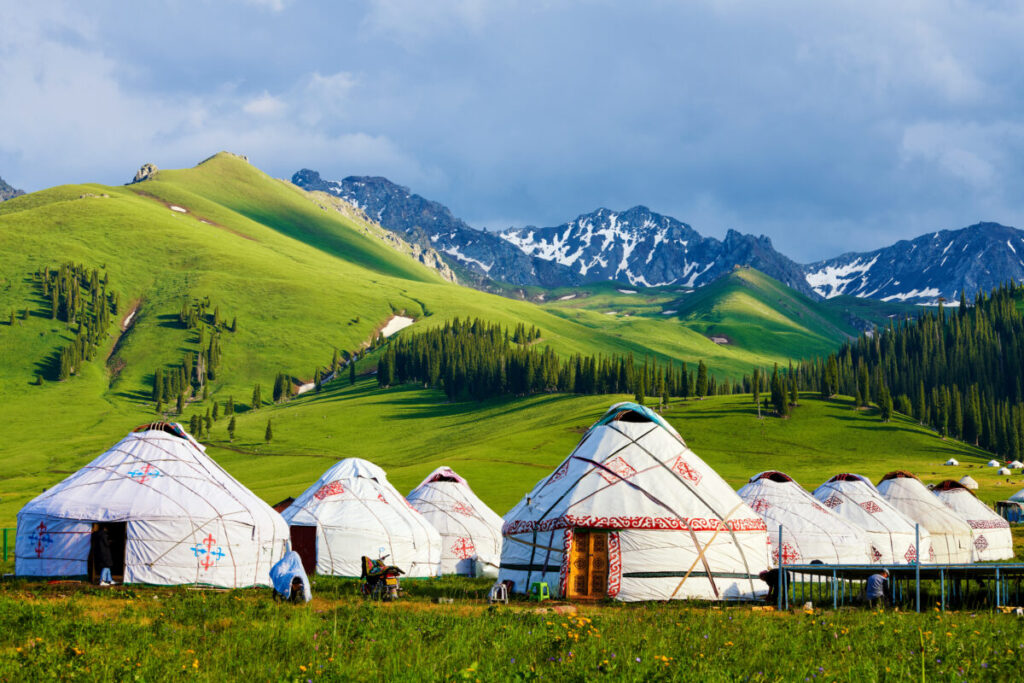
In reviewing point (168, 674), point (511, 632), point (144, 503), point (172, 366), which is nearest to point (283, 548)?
point (144, 503)

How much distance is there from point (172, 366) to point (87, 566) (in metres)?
162

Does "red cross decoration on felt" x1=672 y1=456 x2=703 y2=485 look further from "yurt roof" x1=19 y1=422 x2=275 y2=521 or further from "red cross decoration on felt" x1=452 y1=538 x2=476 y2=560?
"red cross decoration on felt" x1=452 y1=538 x2=476 y2=560

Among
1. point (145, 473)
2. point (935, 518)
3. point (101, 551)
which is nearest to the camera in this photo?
point (101, 551)

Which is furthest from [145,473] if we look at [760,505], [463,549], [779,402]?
[779,402]

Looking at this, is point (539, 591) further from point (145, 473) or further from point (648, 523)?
point (145, 473)

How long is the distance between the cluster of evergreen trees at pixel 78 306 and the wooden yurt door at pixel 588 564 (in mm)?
169704

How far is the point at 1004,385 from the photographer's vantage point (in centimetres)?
15888

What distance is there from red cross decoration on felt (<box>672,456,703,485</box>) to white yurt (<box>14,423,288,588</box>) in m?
11.8

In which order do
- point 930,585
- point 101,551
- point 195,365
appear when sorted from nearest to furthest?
point 101,551, point 930,585, point 195,365

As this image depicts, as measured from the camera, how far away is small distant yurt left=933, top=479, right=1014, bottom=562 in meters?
41.1

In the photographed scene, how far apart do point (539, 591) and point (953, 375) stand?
162 metres

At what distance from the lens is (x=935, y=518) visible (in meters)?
39.3

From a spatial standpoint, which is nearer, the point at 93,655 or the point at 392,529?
the point at 93,655

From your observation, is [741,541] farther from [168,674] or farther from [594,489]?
[168,674]
